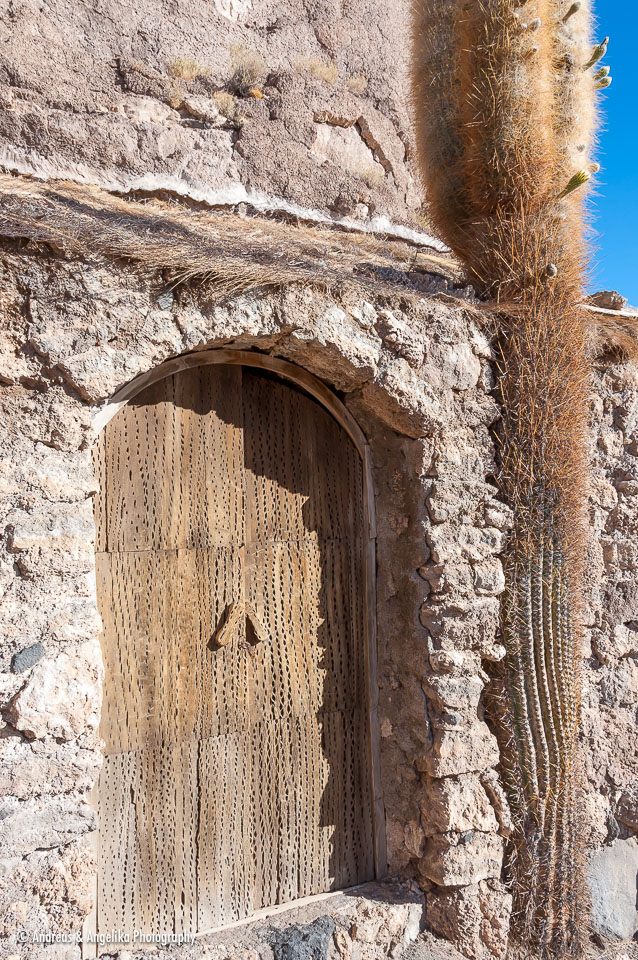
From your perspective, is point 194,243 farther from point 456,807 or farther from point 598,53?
Answer: point 456,807

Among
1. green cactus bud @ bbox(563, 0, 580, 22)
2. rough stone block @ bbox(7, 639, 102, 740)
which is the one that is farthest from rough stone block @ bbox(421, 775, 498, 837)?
green cactus bud @ bbox(563, 0, 580, 22)

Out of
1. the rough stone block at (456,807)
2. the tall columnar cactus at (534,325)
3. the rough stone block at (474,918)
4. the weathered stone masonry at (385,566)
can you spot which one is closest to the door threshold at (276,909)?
the weathered stone masonry at (385,566)

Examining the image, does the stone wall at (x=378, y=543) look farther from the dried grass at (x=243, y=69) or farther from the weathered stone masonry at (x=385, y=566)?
the dried grass at (x=243, y=69)

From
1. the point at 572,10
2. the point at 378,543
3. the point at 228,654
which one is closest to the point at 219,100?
the point at 572,10

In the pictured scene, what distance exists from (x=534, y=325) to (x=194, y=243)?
1.58 m

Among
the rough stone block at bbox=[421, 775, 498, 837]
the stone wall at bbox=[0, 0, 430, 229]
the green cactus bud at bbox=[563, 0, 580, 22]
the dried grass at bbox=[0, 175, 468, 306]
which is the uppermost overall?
the stone wall at bbox=[0, 0, 430, 229]

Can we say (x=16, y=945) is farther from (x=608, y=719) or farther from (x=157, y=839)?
(x=608, y=719)

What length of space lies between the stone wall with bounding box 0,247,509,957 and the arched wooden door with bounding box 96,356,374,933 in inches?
7.6

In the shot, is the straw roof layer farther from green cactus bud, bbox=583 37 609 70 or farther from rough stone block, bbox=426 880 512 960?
rough stone block, bbox=426 880 512 960

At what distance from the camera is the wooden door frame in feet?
10.3

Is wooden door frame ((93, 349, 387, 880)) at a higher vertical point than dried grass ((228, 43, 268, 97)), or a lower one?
lower

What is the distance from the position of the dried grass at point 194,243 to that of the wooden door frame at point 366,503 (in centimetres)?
38

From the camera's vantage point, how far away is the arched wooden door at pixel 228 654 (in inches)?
113

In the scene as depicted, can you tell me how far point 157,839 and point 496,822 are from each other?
4.73ft
